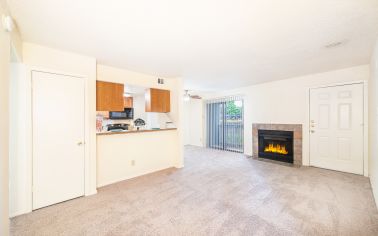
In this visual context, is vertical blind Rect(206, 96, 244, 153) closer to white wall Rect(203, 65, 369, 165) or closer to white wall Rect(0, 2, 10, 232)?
white wall Rect(203, 65, 369, 165)

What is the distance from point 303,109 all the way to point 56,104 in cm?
534

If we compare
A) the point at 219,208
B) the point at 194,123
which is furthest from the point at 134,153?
the point at 194,123

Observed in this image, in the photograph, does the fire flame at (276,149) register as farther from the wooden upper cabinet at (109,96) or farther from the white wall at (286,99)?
the wooden upper cabinet at (109,96)

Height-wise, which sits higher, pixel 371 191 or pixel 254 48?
A: pixel 254 48

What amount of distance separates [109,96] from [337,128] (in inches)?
201

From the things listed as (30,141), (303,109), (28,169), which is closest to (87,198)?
(28,169)

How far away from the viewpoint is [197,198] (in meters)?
2.63

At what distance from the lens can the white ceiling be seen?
1611 millimetres

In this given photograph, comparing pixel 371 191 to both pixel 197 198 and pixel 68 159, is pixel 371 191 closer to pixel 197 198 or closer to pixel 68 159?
pixel 197 198

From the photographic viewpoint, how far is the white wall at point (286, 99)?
150 inches

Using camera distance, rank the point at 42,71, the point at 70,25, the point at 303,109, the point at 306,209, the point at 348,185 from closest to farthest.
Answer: the point at 70,25 → the point at 306,209 → the point at 42,71 → the point at 348,185 → the point at 303,109

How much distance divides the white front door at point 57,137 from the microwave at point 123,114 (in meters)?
2.31

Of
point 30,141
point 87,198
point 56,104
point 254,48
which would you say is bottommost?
point 87,198

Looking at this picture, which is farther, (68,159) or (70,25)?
(68,159)
